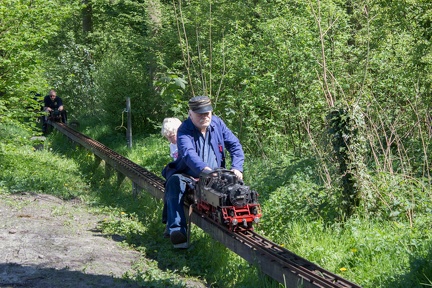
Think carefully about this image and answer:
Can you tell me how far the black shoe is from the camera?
814cm

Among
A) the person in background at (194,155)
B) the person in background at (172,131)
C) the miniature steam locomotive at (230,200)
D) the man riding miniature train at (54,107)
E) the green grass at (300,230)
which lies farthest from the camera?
the man riding miniature train at (54,107)

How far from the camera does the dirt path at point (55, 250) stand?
674 cm

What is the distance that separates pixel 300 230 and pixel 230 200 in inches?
45.0

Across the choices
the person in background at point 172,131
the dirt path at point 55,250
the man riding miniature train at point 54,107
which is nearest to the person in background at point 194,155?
the dirt path at point 55,250

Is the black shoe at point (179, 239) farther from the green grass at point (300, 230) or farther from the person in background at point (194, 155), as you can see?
the green grass at point (300, 230)

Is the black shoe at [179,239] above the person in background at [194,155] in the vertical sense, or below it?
below

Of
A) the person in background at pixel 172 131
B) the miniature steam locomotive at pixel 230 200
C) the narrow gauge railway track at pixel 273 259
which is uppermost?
the person in background at pixel 172 131

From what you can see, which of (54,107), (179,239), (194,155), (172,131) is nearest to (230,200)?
(194,155)

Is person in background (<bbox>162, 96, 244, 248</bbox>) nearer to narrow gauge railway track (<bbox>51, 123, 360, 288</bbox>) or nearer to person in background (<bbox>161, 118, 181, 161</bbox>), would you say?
narrow gauge railway track (<bbox>51, 123, 360, 288</bbox>)

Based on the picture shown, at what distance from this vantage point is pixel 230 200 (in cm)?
742

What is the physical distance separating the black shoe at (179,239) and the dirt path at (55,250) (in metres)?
0.49

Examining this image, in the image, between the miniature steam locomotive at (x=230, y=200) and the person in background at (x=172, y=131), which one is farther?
the person in background at (x=172, y=131)

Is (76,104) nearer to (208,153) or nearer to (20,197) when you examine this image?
(20,197)

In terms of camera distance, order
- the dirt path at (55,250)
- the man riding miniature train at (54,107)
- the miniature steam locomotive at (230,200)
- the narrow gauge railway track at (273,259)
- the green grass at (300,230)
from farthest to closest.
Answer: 1. the man riding miniature train at (54,107)
2. the miniature steam locomotive at (230,200)
3. the dirt path at (55,250)
4. the green grass at (300,230)
5. the narrow gauge railway track at (273,259)
